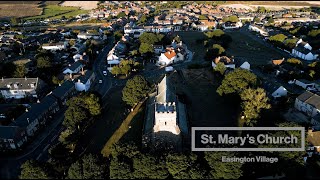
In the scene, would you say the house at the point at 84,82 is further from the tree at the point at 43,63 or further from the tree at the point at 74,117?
the tree at the point at 74,117

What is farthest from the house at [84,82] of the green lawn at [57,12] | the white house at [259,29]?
the green lawn at [57,12]

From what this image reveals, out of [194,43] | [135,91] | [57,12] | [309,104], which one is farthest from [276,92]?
[57,12]

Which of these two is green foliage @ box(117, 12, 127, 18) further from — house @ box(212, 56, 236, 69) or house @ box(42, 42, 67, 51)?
house @ box(212, 56, 236, 69)

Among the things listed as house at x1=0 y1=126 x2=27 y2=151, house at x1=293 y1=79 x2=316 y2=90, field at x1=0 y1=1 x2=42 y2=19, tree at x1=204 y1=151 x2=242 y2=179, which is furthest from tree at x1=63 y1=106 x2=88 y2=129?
field at x1=0 y1=1 x2=42 y2=19

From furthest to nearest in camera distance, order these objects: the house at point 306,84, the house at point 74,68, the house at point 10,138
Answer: the house at point 74,68, the house at point 306,84, the house at point 10,138

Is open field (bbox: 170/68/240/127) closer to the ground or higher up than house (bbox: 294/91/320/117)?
closer to the ground
